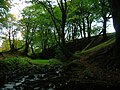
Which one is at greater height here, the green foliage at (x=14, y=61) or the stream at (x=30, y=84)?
the green foliage at (x=14, y=61)

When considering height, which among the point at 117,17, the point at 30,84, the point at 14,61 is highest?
the point at 117,17

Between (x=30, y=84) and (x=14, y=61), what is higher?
(x=14, y=61)

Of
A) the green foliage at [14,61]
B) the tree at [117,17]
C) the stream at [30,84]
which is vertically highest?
the tree at [117,17]

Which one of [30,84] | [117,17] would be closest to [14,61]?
[117,17]

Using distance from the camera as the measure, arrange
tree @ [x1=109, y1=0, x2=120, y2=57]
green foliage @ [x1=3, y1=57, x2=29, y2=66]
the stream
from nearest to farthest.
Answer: the stream < tree @ [x1=109, y1=0, x2=120, y2=57] < green foliage @ [x1=3, y1=57, x2=29, y2=66]

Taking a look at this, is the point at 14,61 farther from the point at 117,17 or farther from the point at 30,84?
the point at 30,84

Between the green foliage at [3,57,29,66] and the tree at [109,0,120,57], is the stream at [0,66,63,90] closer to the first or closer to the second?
the tree at [109,0,120,57]

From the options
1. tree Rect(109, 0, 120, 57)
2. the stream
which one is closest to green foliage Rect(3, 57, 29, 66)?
the stream

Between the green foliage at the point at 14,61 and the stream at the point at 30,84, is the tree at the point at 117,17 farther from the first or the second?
the green foliage at the point at 14,61

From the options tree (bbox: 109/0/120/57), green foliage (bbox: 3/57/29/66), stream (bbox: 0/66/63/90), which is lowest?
stream (bbox: 0/66/63/90)

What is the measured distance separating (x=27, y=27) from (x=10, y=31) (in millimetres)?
7408

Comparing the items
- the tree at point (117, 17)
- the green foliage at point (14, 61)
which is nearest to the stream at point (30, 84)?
the tree at point (117, 17)

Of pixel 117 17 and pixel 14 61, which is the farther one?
pixel 14 61

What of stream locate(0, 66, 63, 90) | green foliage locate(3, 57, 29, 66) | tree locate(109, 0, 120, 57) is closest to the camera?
stream locate(0, 66, 63, 90)
